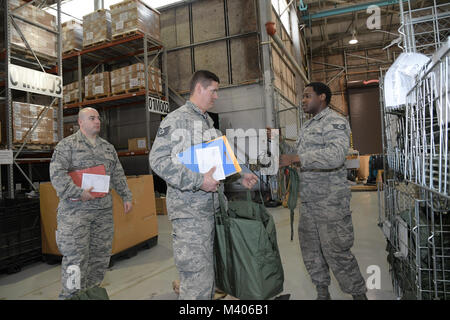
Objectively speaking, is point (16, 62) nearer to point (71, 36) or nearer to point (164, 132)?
point (71, 36)

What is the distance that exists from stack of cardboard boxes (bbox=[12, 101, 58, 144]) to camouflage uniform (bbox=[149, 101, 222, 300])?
4454mm

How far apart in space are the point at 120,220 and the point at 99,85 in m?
5.39

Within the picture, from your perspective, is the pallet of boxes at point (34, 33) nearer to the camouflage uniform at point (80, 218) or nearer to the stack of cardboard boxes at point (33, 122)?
the stack of cardboard boxes at point (33, 122)

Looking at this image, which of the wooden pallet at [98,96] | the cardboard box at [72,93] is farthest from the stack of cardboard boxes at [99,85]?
the cardboard box at [72,93]

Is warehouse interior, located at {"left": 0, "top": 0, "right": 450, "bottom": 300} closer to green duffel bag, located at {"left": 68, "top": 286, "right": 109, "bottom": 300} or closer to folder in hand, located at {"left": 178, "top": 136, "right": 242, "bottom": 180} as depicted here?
green duffel bag, located at {"left": 68, "top": 286, "right": 109, "bottom": 300}

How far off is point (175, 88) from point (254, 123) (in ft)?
9.67

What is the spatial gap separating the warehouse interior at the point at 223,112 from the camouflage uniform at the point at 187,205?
0.77m

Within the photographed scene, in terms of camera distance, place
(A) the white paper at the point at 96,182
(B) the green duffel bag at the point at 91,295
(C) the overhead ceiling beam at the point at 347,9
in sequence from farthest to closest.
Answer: (C) the overhead ceiling beam at the point at 347,9
(A) the white paper at the point at 96,182
(B) the green duffel bag at the point at 91,295

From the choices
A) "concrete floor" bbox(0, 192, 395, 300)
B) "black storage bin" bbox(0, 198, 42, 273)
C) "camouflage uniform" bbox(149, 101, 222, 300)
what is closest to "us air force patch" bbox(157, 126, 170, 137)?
"camouflage uniform" bbox(149, 101, 222, 300)

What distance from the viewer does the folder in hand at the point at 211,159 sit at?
5.33 feet

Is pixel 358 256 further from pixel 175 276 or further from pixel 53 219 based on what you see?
pixel 53 219

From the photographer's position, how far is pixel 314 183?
2197 mm

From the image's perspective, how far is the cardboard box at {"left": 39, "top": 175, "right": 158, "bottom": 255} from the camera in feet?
12.5

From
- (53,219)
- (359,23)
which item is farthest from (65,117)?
(359,23)
